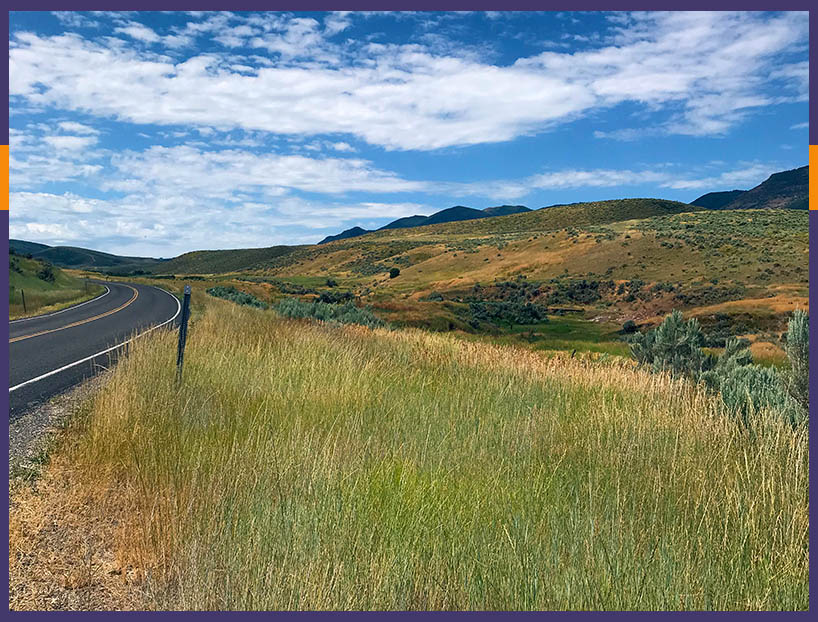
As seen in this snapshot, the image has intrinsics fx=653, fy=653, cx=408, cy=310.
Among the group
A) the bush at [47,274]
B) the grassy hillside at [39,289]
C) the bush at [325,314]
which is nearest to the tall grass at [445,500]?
the bush at [325,314]

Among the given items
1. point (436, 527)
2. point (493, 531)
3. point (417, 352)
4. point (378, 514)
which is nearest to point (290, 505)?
point (378, 514)

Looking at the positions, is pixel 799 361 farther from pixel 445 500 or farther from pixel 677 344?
pixel 677 344

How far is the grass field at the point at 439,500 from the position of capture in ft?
11.5

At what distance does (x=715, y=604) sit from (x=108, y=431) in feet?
17.1

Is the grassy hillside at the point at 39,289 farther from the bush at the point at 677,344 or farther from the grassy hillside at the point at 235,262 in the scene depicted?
the grassy hillside at the point at 235,262

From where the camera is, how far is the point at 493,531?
163 inches

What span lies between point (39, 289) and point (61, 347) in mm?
31223

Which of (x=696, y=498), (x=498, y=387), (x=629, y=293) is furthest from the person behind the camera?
Answer: (x=629, y=293)

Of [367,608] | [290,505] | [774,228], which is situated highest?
[774,228]

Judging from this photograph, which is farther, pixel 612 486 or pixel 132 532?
pixel 612 486

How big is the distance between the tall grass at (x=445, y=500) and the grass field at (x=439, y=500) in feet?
0.07

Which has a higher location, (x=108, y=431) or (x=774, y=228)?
(x=774, y=228)

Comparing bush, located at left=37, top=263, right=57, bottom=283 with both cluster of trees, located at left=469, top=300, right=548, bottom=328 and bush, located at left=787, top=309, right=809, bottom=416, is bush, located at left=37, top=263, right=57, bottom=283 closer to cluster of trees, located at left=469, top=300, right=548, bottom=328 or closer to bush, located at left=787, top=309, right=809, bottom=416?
cluster of trees, located at left=469, top=300, right=548, bottom=328

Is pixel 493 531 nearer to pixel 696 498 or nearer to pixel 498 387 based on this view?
pixel 696 498
